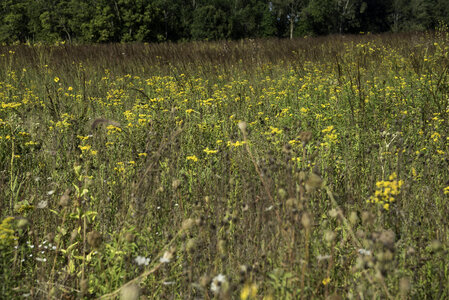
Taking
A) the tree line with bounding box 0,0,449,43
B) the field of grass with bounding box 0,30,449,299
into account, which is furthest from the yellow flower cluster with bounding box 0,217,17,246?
the tree line with bounding box 0,0,449,43

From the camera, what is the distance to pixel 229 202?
208cm

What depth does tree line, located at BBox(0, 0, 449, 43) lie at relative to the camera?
38969 millimetres

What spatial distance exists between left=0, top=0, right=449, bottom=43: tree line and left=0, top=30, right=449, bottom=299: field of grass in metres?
32.1

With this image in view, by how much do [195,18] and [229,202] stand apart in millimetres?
44358

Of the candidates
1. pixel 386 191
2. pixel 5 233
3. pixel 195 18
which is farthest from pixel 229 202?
pixel 195 18

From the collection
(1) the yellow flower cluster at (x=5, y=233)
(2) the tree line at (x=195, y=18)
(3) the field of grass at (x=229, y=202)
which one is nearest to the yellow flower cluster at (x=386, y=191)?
(3) the field of grass at (x=229, y=202)

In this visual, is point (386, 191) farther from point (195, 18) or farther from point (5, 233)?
point (195, 18)

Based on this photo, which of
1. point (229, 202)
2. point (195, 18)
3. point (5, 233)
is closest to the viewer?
point (5, 233)

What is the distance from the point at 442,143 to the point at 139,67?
6377 mm

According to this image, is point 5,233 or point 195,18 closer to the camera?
point 5,233

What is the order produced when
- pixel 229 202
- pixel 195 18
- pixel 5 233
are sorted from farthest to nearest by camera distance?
pixel 195 18 → pixel 229 202 → pixel 5 233

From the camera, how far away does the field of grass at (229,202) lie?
4.55ft

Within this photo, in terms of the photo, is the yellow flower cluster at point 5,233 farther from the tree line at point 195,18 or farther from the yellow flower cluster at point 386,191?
the tree line at point 195,18

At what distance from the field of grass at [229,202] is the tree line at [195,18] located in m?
32.1
